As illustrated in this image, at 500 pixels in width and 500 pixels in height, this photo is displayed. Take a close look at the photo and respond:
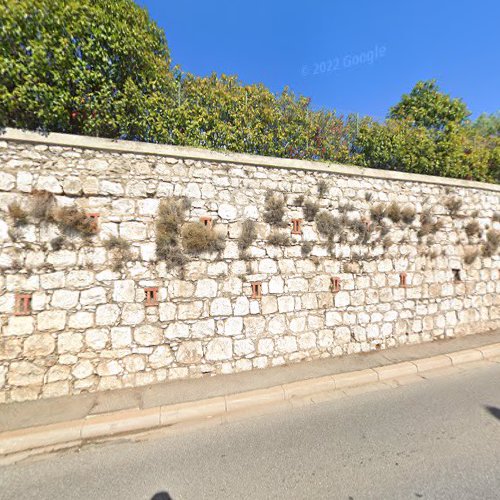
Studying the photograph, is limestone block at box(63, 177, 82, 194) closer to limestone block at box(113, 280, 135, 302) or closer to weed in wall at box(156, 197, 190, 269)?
weed in wall at box(156, 197, 190, 269)

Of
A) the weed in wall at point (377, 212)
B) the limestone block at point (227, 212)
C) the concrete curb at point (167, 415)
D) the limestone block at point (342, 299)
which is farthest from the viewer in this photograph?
the weed in wall at point (377, 212)

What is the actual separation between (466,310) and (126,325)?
27.0 feet

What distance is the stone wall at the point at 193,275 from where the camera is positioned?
3771mm

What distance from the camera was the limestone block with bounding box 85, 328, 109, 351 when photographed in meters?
3.93

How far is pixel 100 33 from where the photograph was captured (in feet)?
12.5

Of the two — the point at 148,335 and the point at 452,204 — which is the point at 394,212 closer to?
the point at 452,204

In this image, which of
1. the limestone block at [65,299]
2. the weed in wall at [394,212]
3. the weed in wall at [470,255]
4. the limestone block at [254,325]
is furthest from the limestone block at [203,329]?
the weed in wall at [470,255]

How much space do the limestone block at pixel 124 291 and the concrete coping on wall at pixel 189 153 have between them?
2258mm

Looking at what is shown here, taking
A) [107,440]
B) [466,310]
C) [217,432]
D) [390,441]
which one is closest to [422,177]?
[466,310]

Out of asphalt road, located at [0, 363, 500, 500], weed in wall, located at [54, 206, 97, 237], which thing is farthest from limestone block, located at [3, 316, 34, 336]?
asphalt road, located at [0, 363, 500, 500]

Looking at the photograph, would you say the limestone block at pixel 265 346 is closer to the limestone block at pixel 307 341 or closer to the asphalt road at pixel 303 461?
the limestone block at pixel 307 341

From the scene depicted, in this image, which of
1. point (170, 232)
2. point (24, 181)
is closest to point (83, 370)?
point (170, 232)

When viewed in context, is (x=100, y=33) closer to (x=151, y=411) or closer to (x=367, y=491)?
(x=151, y=411)

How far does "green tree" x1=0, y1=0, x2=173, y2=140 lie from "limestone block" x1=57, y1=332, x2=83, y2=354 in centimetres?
340
